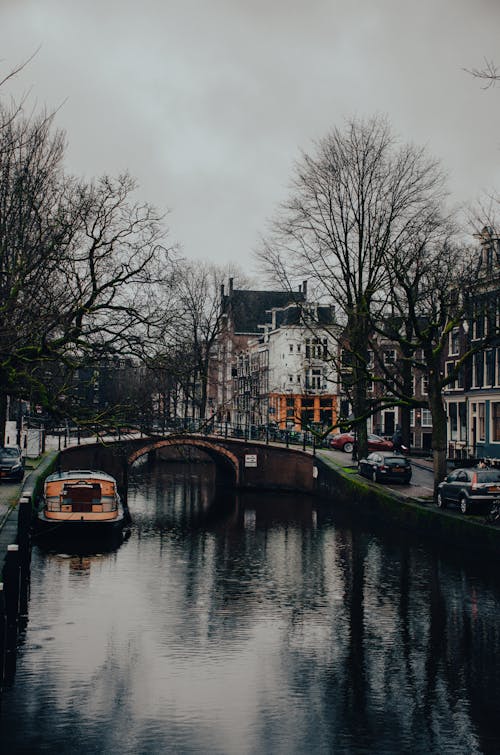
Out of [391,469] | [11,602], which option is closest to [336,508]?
[391,469]

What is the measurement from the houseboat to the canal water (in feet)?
6.56

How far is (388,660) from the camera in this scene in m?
22.4

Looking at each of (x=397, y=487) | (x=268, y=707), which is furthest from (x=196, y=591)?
(x=397, y=487)

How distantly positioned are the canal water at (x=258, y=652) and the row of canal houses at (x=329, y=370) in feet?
20.8

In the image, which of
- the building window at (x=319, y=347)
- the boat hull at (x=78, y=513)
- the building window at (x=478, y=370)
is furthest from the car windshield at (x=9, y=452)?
the building window at (x=478, y=370)

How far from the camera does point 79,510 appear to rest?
40656mm

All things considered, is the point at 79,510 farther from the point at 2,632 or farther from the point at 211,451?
the point at 211,451

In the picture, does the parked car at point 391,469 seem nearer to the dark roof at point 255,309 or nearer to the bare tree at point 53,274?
the bare tree at point 53,274

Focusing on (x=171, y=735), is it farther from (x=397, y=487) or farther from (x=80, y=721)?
(x=397, y=487)

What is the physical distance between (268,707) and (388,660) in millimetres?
4504

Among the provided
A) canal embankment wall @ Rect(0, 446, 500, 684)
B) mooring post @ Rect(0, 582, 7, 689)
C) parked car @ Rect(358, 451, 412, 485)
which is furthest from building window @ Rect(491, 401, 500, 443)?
mooring post @ Rect(0, 582, 7, 689)

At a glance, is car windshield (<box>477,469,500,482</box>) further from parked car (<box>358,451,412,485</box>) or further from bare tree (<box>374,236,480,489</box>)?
parked car (<box>358,451,412,485</box>)

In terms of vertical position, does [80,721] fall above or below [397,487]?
below

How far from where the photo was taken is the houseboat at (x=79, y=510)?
1577 inches
